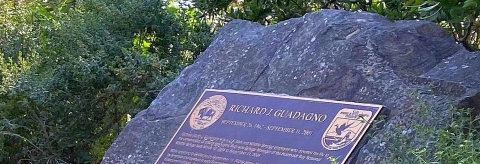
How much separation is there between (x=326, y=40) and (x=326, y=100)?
47 centimetres

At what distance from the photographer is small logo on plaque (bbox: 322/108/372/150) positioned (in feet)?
10.3

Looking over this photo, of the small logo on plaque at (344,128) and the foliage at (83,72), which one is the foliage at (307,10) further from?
the small logo on plaque at (344,128)

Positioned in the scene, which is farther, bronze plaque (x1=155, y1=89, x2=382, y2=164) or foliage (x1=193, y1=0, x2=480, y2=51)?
foliage (x1=193, y1=0, x2=480, y2=51)

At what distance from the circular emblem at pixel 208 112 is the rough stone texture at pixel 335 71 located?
128mm

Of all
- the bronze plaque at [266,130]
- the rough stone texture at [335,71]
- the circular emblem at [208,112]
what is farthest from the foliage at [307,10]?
the circular emblem at [208,112]

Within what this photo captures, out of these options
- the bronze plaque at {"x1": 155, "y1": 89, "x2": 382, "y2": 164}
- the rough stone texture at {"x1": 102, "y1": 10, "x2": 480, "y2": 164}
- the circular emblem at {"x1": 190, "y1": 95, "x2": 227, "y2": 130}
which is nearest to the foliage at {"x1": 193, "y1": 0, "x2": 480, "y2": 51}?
the rough stone texture at {"x1": 102, "y1": 10, "x2": 480, "y2": 164}

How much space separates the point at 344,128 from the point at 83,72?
242 centimetres

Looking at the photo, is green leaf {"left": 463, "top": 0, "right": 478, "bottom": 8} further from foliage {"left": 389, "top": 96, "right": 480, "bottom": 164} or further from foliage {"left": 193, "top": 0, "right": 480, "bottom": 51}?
foliage {"left": 193, "top": 0, "right": 480, "bottom": 51}

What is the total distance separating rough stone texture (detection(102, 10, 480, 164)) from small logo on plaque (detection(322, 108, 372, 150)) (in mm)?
83

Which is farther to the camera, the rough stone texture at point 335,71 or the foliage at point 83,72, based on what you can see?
the foliage at point 83,72

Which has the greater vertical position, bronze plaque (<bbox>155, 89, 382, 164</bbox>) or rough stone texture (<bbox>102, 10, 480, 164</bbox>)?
rough stone texture (<bbox>102, 10, 480, 164</bbox>)

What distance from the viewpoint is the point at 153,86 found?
508cm

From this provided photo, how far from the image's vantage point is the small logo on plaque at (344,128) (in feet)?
10.3

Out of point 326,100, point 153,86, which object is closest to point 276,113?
point 326,100
